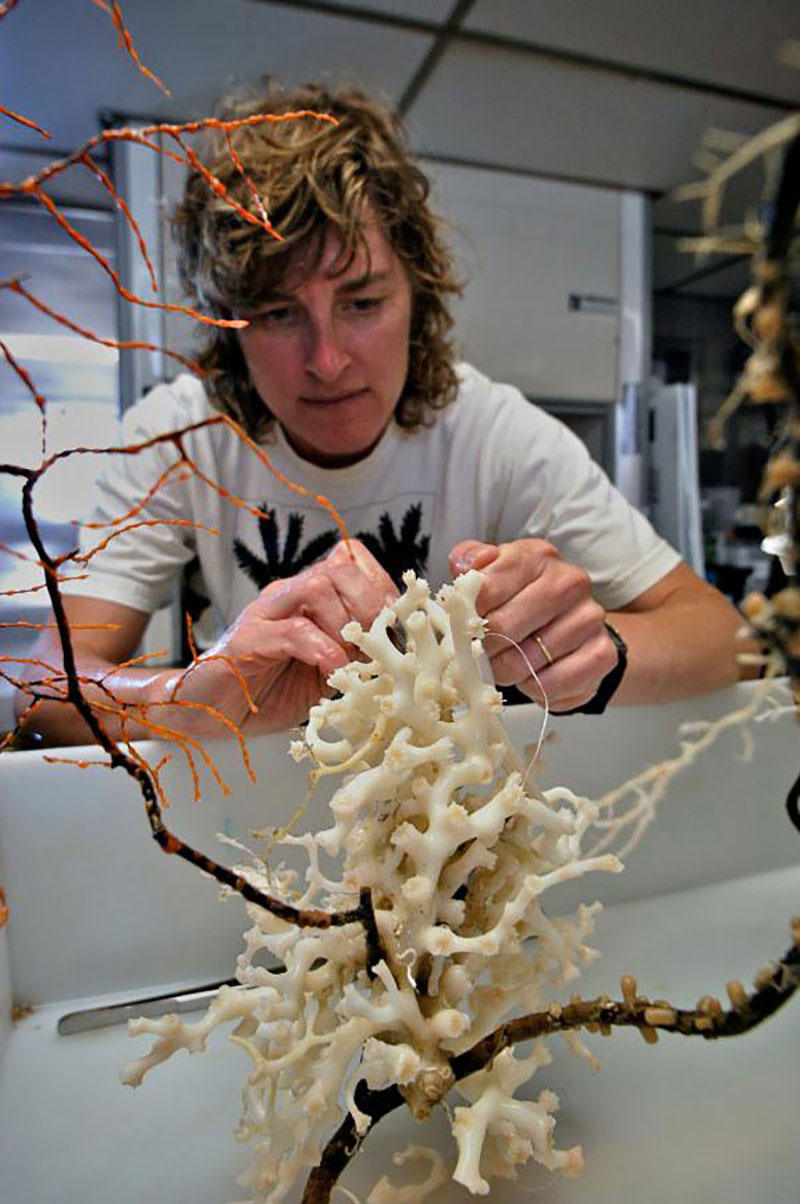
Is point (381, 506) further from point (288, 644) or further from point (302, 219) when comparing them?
point (288, 644)

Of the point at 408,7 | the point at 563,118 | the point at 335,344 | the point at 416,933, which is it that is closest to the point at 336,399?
the point at 335,344

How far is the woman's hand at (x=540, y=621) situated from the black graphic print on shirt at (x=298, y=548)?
0.32m

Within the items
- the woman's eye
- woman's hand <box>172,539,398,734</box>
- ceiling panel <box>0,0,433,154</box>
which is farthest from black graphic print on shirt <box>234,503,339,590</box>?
ceiling panel <box>0,0,433,154</box>

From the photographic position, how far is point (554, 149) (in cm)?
165

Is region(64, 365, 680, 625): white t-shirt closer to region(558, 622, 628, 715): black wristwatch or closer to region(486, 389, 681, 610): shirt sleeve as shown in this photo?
region(486, 389, 681, 610): shirt sleeve

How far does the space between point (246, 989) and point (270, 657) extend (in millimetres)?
180

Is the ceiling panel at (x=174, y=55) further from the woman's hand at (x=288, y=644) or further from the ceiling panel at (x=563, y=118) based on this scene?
the woman's hand at (x=288, y=644)

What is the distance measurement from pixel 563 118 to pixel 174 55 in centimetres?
73

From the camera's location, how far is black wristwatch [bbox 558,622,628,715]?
1.65ft

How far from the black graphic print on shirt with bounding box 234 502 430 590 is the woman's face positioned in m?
0.10

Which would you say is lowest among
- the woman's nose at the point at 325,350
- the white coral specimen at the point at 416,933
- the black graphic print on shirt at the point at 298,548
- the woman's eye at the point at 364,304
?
the white coral specimen at the point at 416,933

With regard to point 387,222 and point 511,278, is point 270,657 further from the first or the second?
point 511,278

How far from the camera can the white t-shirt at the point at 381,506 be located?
0.81m

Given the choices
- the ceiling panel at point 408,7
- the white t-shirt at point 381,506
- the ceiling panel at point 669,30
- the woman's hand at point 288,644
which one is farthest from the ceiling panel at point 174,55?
the woman's hand at point 288,644
